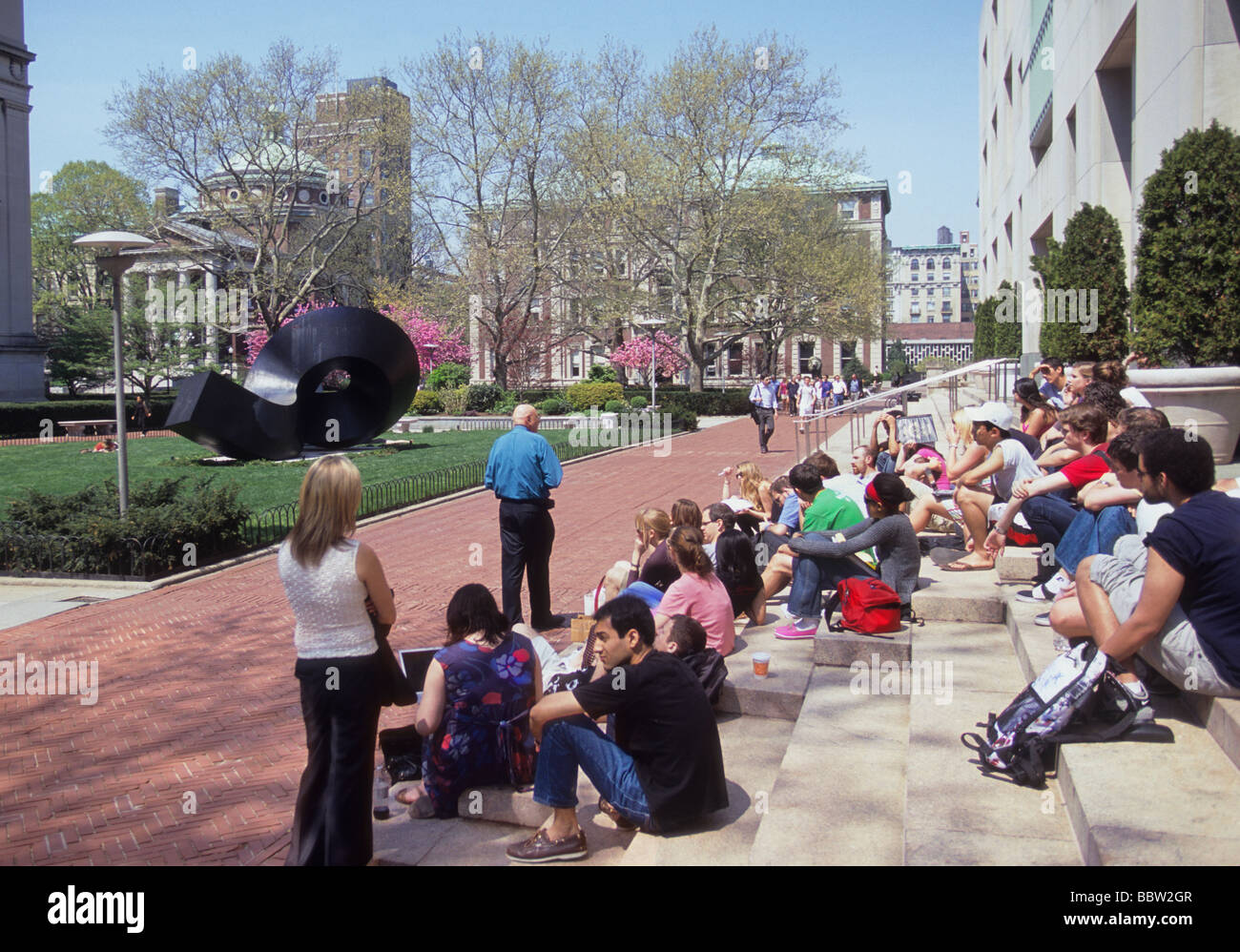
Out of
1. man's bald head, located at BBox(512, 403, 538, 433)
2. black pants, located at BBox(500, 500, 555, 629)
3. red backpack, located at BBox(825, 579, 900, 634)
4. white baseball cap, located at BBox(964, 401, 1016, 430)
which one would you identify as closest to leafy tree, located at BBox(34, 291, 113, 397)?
man's bald head, located at BBox(512, 403, 538, 433)

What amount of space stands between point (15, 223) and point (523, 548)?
138ft

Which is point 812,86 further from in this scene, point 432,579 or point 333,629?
point 333,629

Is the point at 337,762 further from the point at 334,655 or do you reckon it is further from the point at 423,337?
the point at 423,337

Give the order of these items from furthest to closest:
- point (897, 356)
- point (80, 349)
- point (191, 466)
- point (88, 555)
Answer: point (897, 356)
point (80, 349)
point (191, 466)
point (88, 555)

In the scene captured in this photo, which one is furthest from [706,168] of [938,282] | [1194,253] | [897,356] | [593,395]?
[938,282]

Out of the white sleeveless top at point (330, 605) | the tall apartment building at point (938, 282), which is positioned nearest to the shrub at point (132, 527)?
the white sleeveless top at point (330, 605)

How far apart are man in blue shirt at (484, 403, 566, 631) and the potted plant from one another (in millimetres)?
7599

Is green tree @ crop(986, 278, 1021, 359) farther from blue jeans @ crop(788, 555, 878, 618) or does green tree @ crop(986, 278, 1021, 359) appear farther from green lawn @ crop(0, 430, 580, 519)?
blue jeans @ crop(788, 555, 878, 618)

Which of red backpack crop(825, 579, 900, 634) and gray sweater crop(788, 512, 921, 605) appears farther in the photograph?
gray sweater crop(788, 512, 921, 605)

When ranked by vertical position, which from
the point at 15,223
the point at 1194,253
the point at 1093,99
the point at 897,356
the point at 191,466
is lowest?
the point at 191,466

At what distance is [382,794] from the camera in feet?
17.2

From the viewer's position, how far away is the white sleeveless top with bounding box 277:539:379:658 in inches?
152

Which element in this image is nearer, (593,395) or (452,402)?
(452,402)

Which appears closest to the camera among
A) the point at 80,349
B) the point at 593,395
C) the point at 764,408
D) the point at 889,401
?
the point at 889,401
